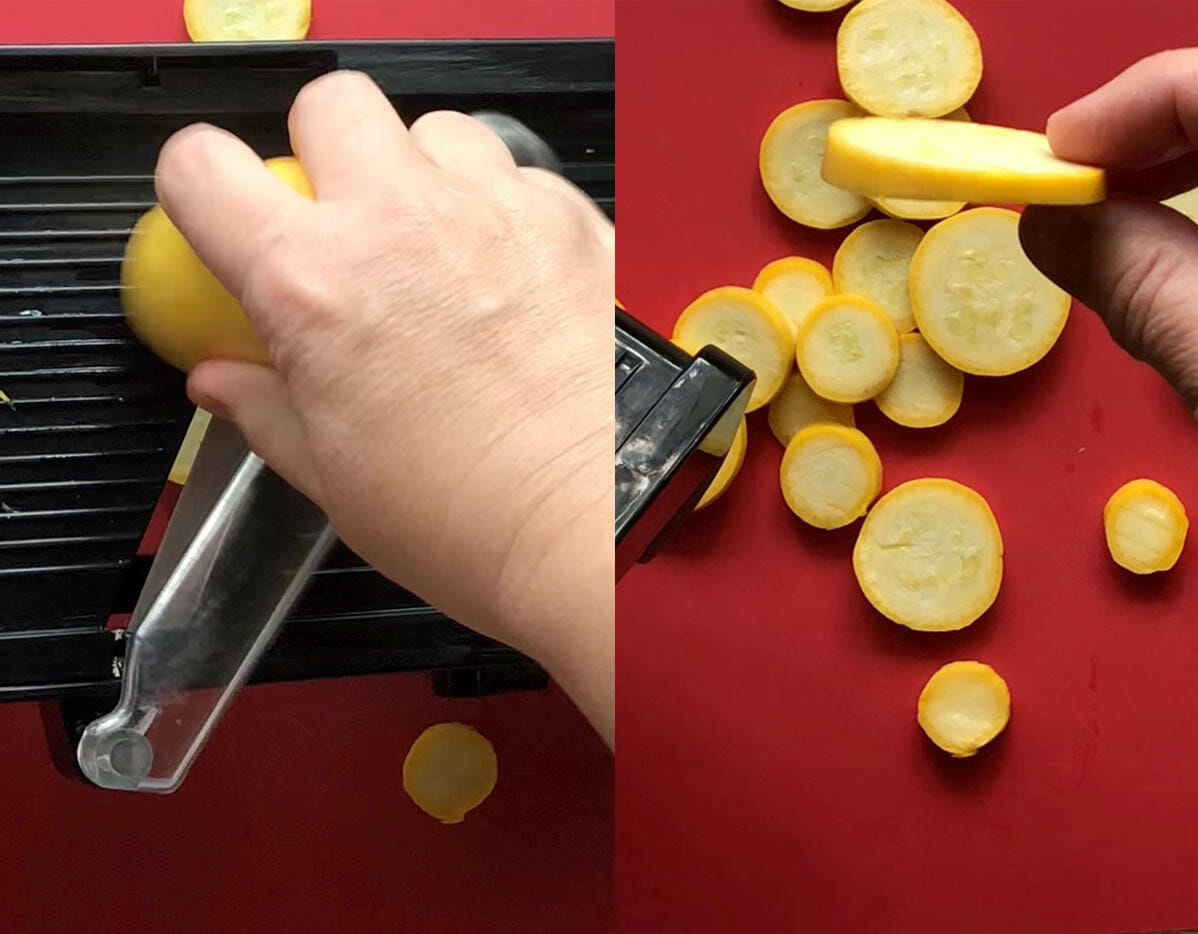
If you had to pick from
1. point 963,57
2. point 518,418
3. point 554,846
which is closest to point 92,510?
point 518,418

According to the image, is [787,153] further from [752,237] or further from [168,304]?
[168,304]

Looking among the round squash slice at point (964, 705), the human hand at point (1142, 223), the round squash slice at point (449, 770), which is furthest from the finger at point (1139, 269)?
the round squash slice at point (449, 770)

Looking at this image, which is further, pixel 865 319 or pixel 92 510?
pixel 865 319

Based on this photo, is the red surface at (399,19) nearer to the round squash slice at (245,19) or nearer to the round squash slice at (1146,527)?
the round squash slice at (245,19)

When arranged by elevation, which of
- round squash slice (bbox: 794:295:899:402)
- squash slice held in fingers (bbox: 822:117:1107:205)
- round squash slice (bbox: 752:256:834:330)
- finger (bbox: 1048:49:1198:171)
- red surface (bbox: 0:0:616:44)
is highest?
finger (bbox: 1048:49:1198:171)

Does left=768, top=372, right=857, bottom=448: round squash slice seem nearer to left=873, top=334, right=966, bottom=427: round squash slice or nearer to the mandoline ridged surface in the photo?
left=873, top=334, right=966, bottom=427: round squash slice

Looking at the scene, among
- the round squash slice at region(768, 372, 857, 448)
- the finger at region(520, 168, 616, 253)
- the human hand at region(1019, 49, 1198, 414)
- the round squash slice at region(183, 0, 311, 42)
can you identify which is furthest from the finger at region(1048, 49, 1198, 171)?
the round squash slice at region(183, 0, 311, 42)

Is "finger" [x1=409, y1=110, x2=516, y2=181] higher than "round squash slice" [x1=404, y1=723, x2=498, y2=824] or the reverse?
higher
